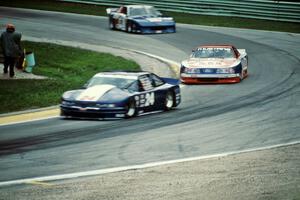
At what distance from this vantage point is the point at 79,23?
41719mm

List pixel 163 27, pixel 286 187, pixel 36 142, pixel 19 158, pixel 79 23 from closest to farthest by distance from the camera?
pixel 286 187, pixel 19 158, pixel 36 142, pixel 163 27, pixel 79 23

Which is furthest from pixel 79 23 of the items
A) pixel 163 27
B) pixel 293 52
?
pixel 293 52

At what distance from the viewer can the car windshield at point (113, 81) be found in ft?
67.1

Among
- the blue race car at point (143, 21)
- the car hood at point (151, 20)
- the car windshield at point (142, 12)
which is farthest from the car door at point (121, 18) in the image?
the car hood at point (151, 20)

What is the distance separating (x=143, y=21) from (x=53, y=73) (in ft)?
41.8

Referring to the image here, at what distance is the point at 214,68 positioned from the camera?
26641 millimetres

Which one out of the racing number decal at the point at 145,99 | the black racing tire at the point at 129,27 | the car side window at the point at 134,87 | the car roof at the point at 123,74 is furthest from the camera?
the black racing tire at the point at 129,27

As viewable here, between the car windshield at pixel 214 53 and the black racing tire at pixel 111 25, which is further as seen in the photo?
the black racing tire at pixel 111 25

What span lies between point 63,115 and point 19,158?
5.02 metres

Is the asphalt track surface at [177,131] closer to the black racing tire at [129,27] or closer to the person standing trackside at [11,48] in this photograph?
the person standing trackside at [11,48]

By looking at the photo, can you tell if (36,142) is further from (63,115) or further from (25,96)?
(25,96)

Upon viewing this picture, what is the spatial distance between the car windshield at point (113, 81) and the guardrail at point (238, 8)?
23.3 metres

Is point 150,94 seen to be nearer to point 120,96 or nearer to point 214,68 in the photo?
point 120,96

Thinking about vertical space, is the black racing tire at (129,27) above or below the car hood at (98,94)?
below
